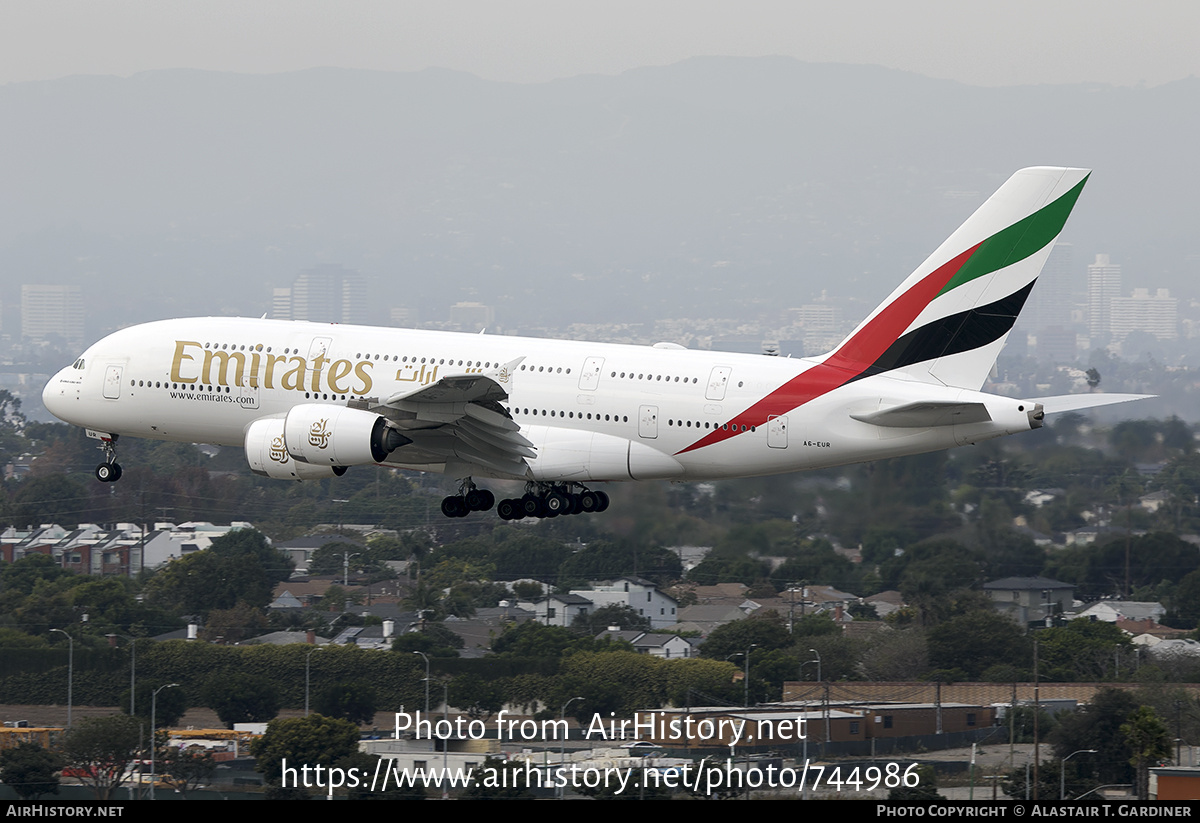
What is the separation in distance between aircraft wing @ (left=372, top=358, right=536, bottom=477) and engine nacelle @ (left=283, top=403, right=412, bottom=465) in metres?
0.56

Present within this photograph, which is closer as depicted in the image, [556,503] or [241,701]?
[556,503]

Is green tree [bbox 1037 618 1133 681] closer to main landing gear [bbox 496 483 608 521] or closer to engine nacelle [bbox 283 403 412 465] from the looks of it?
main landing gear [bbox 496 483 608 521]

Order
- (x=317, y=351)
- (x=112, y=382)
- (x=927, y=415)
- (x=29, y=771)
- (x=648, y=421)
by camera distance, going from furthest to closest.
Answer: (x=29, y=771) → (x=112, y=382) → (x=317, y=351) → (x=648, y=421) → (x=927, y=415)

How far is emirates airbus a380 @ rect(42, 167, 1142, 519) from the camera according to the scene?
127ft

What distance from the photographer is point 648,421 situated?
1548 inches

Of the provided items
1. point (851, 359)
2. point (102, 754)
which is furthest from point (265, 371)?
point (102, 754)

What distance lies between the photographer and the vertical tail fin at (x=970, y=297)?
39031 millimetres

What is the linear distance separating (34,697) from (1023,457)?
162ft

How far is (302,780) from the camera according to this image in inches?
1896

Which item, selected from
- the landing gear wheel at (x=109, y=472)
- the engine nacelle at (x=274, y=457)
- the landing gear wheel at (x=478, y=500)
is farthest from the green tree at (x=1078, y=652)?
the landing gear wheel at (x=109, y=472)

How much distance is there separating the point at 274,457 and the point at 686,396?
1132 centimetres

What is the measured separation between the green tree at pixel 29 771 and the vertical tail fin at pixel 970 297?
95.4ft

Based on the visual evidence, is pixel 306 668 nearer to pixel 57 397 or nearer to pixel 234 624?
pixel 234 624
